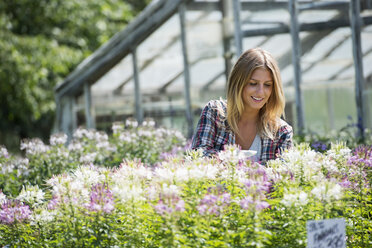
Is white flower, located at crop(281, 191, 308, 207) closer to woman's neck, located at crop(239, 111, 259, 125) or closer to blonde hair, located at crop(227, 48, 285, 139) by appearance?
blonde hair, located at crop(227, 48, 285, 139)

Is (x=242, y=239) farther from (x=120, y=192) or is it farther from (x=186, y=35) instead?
(x=186, y=35)

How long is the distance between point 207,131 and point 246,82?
362mm

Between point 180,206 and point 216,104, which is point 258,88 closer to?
point 216,104

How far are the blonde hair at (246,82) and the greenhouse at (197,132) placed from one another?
0.04 feet

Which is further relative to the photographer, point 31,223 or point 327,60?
point 327,60

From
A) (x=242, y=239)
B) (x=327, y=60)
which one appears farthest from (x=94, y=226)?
(x=327, y=60)

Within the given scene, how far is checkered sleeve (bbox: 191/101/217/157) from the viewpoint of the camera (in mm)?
3258

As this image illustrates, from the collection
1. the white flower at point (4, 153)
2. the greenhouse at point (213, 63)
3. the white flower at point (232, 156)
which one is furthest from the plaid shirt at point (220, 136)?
the greenhouse at point (213, 63)

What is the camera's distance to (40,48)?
13.4 m

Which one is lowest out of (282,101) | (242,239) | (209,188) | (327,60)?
(242,239)

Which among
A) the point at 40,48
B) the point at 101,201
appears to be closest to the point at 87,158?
the point at 101,201

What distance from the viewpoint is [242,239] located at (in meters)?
2.30

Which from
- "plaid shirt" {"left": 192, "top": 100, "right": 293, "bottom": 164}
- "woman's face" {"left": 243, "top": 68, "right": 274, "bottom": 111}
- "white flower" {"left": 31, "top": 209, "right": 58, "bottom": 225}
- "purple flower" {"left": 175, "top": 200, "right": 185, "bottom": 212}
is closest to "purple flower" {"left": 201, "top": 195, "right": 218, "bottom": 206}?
"purple flower" {"left": 175, "top": 200, "right": 185, "bottom": 212}

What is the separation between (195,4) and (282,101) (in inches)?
206
